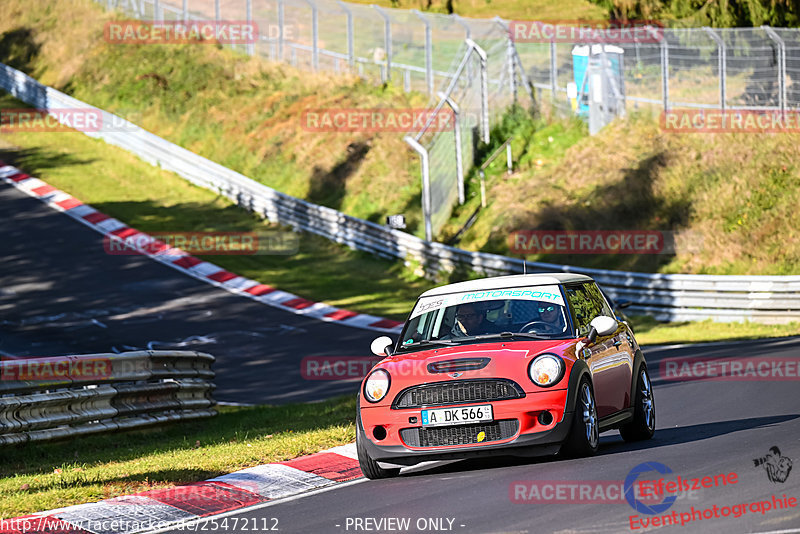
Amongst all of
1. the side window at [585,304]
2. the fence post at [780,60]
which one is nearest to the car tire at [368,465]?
the side window at [585,304]

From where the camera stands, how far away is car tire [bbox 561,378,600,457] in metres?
A: 8.22

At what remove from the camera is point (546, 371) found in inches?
321

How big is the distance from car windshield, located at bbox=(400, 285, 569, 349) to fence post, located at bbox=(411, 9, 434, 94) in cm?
2749

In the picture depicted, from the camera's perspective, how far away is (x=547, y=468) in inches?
321

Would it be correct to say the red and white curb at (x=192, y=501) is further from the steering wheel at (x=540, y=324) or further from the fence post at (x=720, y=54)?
the fence post at (x=720, y=54)

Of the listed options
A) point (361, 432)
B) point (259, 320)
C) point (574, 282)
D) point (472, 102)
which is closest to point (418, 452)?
point (361, 432)

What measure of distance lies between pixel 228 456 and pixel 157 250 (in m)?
21.2
